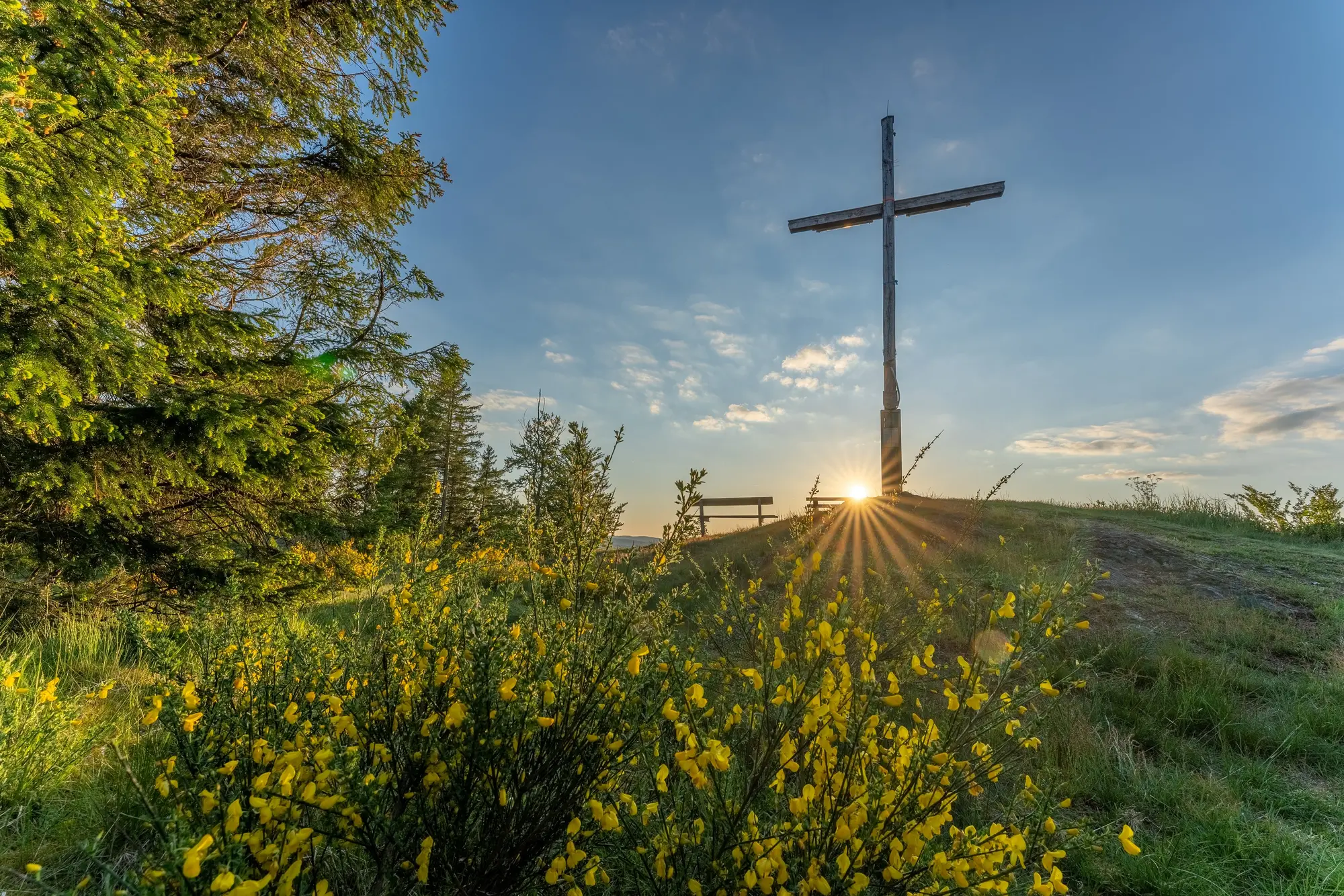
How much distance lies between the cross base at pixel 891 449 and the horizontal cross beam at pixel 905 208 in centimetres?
323

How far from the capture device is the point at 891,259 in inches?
332

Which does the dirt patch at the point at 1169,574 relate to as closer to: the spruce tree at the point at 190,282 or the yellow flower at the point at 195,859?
the yellow flower at the point at 195,859

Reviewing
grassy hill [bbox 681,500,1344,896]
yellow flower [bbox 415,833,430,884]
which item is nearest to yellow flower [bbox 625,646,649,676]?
yellow flower [bbox 415,833,430,884]

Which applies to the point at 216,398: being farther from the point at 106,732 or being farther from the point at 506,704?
the point at 506,704

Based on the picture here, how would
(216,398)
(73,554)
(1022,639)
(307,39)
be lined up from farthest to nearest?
(307,39) → (73,554) → (216,398) → (1022,639)

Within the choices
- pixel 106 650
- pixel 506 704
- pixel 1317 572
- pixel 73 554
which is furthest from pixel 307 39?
pixel 1317 572

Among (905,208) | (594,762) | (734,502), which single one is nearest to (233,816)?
(594,762)

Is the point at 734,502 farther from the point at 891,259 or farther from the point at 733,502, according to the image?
the point at 891,259

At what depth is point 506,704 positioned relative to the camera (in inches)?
72.7

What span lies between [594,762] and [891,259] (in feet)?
28.1

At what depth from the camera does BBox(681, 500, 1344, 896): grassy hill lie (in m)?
2.53

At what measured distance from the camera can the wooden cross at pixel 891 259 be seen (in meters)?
8.28

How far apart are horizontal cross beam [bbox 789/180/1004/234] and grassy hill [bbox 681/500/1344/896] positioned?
4980mm

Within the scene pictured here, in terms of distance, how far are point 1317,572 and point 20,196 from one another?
12.4 m
